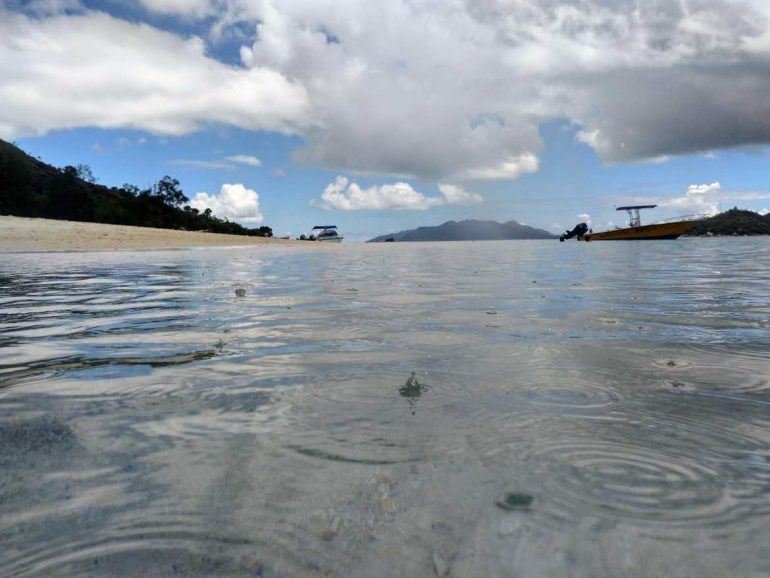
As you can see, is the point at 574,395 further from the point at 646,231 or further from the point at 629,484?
the point at 646,231

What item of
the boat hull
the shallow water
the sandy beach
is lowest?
the shallow water

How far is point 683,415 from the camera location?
2852 mm

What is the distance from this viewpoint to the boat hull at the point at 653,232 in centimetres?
8501

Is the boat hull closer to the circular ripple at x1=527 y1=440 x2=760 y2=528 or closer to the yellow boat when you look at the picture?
the yellow boat

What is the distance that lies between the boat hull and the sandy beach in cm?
7957

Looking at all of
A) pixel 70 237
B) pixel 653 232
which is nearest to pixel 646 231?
pixel 653 232

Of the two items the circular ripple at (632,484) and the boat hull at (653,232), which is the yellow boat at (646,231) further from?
the circular ripple at (632,484)

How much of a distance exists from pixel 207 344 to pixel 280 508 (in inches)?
134

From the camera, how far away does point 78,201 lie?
92.6 m

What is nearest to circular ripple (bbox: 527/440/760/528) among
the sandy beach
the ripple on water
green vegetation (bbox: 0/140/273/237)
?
the ripple on water

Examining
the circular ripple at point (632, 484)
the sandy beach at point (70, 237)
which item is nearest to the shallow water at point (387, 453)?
the circular ripple at point (632, 484)

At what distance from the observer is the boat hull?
8501cm

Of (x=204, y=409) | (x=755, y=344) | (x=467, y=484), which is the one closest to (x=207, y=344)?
(x=204, y=409)

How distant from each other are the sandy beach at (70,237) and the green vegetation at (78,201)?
41.0 m
